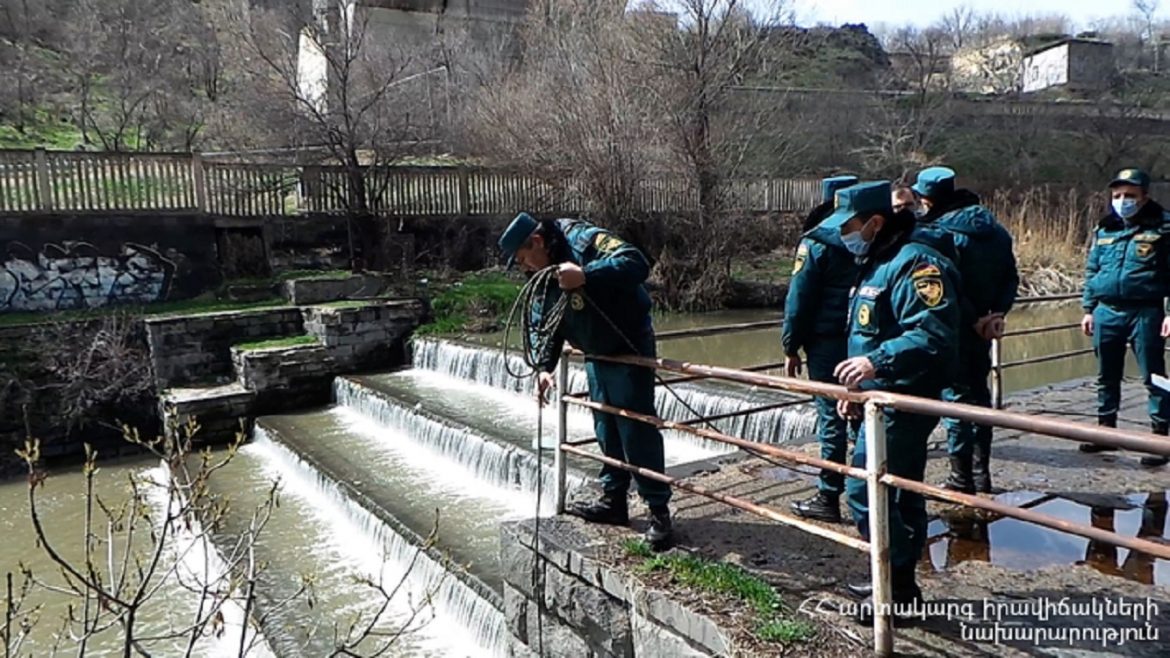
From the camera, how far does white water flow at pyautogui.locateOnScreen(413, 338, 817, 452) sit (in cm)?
809

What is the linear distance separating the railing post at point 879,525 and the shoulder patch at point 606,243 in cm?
152

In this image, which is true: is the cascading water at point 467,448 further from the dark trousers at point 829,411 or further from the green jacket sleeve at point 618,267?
the green jacket sleeve at point 618,267

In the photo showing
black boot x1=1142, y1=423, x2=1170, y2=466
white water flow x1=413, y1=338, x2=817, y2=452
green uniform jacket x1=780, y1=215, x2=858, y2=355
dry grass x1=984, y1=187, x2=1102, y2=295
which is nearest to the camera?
green uniform jacket x1=780, y1=215, x2=858, y2=355

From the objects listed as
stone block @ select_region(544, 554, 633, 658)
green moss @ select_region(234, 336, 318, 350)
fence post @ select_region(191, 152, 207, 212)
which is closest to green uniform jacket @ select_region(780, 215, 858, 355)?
stone block @ select_region(544, 554, 633, 658)

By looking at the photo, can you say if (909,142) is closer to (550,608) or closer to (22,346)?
(22,346)

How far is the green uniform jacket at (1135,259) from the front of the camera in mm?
5246

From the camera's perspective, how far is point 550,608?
399 centimetres

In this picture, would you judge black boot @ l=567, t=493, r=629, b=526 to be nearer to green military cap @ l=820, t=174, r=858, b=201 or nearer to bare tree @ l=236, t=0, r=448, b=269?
green military cap @ l=820, t=174, r=858, b=201

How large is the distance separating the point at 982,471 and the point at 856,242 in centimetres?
227

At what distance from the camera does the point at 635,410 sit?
158 inches

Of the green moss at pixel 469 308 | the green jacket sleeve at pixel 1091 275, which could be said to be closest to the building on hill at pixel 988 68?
the green moss at pixel 469 308

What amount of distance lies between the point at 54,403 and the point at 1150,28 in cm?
6720

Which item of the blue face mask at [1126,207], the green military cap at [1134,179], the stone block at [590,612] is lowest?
the stone block at [590,612]

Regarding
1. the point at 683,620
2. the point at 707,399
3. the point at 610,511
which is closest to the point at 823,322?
the point at 610,511
